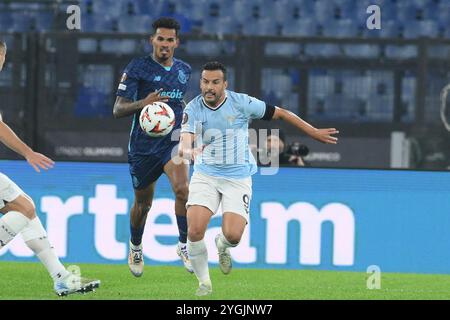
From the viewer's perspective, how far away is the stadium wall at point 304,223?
11.6 meters

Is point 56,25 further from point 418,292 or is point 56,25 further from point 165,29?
point 418,292

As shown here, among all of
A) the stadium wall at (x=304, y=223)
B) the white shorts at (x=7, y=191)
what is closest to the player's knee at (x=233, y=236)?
the white shorts at (x=7, y=191)

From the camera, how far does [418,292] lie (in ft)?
31.4

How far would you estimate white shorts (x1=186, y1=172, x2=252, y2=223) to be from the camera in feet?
29.0

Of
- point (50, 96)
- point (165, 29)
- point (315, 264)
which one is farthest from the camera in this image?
point (50, 96)

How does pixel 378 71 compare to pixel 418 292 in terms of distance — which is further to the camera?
pixel 378 71

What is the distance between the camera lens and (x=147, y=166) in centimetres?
989

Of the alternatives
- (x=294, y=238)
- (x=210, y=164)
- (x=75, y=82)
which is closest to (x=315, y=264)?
(x=294, y=238)

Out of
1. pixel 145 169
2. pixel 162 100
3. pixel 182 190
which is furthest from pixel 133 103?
pixel 182 190

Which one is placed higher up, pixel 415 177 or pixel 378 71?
pixel 378 71

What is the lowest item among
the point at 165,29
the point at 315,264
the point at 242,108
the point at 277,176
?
the point at 315,264

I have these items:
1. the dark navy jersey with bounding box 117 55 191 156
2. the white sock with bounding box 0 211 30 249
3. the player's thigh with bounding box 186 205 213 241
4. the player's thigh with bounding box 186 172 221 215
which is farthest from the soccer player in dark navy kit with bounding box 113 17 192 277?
the white sock with bounding box 0 211 30 249

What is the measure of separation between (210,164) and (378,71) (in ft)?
17.1

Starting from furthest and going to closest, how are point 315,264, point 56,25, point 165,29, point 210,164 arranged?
point 56,25
point 315,264
point 165,29
point 210,164
